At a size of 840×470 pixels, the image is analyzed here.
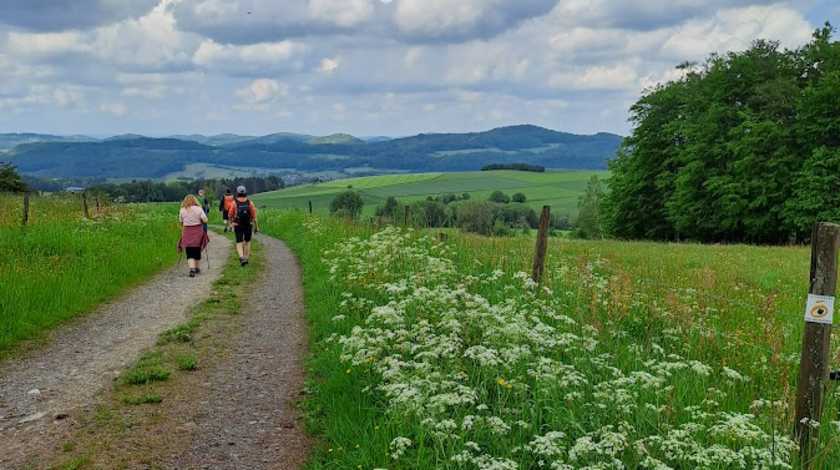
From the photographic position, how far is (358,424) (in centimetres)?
631

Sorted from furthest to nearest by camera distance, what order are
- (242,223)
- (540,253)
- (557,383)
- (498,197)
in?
(498,197) → (242,223) → (540,253) → (557,383)

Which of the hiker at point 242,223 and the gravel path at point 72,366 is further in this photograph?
the hiker at point 242,223

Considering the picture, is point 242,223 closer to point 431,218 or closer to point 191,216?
point 191,216

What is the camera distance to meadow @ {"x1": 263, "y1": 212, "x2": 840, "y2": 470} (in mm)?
4781

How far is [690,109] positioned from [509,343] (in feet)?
168

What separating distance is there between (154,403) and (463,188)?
423 ft

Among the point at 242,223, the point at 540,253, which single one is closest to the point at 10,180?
the point at 242,223

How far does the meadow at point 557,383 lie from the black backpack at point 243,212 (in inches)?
365

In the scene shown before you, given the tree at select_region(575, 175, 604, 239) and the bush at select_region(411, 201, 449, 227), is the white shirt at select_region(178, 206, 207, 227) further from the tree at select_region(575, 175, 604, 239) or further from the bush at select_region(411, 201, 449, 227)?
the tree at select_region(575, 175, 604, 239)

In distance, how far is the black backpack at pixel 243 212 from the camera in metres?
19.7

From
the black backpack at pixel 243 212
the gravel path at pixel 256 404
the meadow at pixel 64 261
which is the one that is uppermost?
the black backpack at pixel 243 212

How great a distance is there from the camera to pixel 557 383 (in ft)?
19.1

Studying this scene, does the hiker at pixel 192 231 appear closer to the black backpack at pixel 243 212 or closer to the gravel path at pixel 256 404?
the black backpack at pixel 243 212

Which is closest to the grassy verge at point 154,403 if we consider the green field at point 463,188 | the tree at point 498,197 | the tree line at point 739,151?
the tree line at point 739,151
